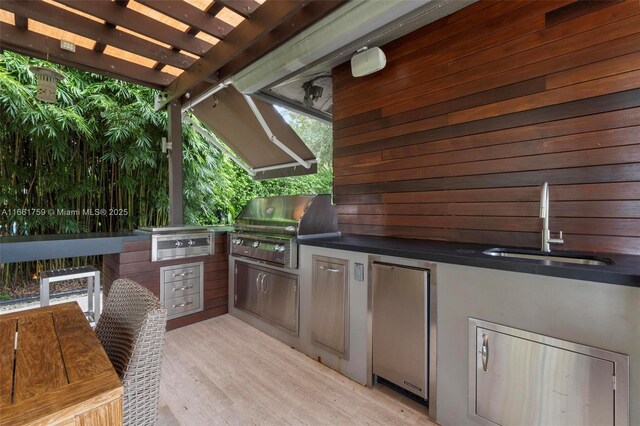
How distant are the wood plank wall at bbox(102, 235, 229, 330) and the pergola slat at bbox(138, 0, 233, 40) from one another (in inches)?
82.5

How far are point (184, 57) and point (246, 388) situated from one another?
3.34m

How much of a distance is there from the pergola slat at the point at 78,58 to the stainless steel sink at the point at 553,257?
3979 millimetres

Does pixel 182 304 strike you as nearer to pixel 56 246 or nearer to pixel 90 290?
pixel 90 290

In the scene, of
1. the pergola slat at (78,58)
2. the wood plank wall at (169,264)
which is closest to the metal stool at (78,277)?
the wood plank wall at (169,264)

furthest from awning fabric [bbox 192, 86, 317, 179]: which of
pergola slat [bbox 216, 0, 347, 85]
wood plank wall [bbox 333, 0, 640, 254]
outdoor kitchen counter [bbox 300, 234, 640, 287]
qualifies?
outdoor kitchen counter [bbox 300, 234, 640, 287]

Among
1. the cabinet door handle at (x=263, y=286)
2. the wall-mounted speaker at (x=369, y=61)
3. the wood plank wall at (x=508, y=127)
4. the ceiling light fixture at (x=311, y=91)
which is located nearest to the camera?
the wood plank wall at (x=508, y=127)

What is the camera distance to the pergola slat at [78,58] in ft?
8.79

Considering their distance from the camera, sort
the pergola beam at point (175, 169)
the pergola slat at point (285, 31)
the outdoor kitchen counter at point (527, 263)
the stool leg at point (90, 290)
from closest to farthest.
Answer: the outdoor kitchen counter at point (527, 263)
the pergola slat at point (285, 31)
the stool leg at point (90, 290)
the pergola beam at point (175, 169)

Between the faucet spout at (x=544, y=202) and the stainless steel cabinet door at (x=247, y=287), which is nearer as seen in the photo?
the faucet spout at (x=544, y=202)

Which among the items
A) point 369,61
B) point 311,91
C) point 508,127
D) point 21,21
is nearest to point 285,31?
point 369,61

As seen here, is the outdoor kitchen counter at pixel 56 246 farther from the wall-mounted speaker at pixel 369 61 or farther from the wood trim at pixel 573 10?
the wood trim at pixel 573 10

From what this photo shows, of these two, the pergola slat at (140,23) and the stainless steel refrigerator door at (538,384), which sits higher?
the pergola slat at (140,23)

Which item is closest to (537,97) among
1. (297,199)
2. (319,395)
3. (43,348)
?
(297,199)

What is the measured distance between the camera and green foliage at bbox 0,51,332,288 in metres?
3.33
